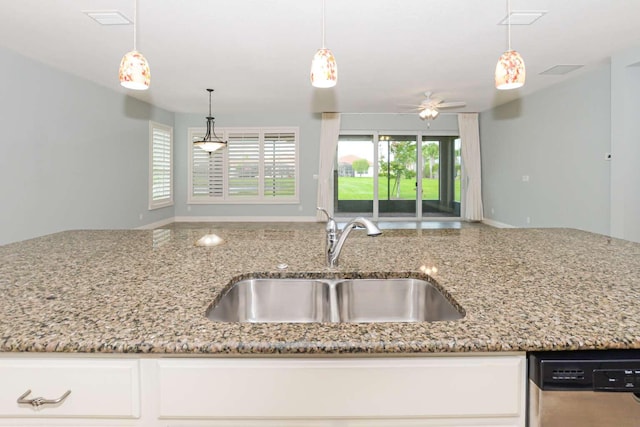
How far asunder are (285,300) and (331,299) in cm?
16

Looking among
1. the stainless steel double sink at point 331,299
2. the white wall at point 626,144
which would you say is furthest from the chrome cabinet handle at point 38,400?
the white wall at point 626,144

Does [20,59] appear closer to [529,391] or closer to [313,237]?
[313,237]

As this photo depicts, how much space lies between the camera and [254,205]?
977 centimetres

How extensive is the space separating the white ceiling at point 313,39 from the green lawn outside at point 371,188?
331 centimetres

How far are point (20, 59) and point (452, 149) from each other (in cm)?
842

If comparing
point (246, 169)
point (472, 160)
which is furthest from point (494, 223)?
point (246, 169)

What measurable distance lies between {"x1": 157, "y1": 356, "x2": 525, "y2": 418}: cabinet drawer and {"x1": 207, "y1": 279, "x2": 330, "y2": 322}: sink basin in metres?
0.55

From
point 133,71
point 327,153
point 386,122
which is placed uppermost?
point 386,122

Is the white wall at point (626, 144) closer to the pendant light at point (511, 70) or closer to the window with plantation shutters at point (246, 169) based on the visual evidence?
the pendant light at point (511, 70)

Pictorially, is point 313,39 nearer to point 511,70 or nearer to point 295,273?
point 511,70

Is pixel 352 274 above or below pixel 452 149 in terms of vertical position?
below

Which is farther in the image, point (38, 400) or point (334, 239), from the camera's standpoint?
point (334, 239)

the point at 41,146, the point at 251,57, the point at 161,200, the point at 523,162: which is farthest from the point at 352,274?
the point at 161,200

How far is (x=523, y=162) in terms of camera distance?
7.78m
